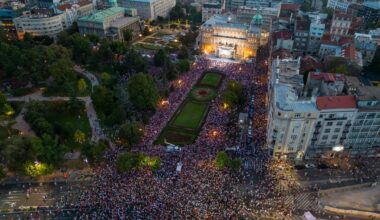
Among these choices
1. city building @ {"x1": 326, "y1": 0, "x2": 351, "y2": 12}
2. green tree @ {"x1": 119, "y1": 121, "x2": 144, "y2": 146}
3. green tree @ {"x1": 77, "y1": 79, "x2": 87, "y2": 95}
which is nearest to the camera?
green tree @ {"x1": 119, "y1": 121, "x2": 144, "y2": 146}

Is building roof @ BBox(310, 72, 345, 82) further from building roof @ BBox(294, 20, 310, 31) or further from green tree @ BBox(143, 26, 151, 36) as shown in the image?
green tree @ BBox(143, 26, 151, 36)

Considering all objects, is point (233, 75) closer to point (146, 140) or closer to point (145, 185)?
point (146, 140)

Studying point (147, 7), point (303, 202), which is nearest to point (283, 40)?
point (303, 202)

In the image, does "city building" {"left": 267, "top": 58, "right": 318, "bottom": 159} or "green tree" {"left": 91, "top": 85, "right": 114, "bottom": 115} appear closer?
"city building" {"left": 267, "top": 58, "right": 318, "bottom": 159}

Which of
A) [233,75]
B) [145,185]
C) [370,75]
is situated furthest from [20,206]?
[370,75]

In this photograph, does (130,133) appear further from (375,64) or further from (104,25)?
(375,64)

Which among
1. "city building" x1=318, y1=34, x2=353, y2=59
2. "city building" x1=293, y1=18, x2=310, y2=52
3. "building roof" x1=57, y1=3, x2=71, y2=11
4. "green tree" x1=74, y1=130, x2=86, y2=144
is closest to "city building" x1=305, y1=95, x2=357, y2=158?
"city building" x1=318, y1=34, x2=353, y2=59
